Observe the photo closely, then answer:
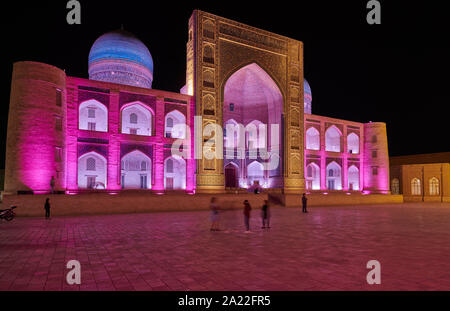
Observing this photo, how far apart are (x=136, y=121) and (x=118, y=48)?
7528 mm

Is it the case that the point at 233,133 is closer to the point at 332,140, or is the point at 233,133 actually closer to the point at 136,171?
the point at 136,171

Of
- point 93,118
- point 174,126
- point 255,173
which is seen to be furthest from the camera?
point 255,173

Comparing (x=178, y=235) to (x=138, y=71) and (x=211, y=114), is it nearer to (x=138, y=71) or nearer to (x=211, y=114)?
(x=211, y=114)

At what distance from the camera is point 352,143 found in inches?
1379

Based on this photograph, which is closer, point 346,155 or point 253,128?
point 253,128

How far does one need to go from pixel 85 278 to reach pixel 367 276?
4081 millimetres

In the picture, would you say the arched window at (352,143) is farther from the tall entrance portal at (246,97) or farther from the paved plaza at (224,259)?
the paved plaza at (224,259)

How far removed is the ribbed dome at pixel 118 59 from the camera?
27.2 m

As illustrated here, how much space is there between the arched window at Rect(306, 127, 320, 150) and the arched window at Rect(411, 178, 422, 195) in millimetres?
12296

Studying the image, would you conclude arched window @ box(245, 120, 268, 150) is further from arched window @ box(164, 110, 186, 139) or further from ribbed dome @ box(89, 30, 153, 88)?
ribbed dome @ box(89, 30, 153, 88)

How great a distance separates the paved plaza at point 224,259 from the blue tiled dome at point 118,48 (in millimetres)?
21268

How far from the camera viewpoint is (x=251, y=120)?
30078 millimetres

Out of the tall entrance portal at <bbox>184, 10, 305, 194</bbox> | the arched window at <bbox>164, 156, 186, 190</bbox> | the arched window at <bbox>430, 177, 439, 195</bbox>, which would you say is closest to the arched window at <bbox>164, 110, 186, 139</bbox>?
the tall entrance portal at <bbox>184, 10, 305, 194</bbox>

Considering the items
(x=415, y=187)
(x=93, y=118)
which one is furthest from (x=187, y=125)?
(x=415, y=187)
